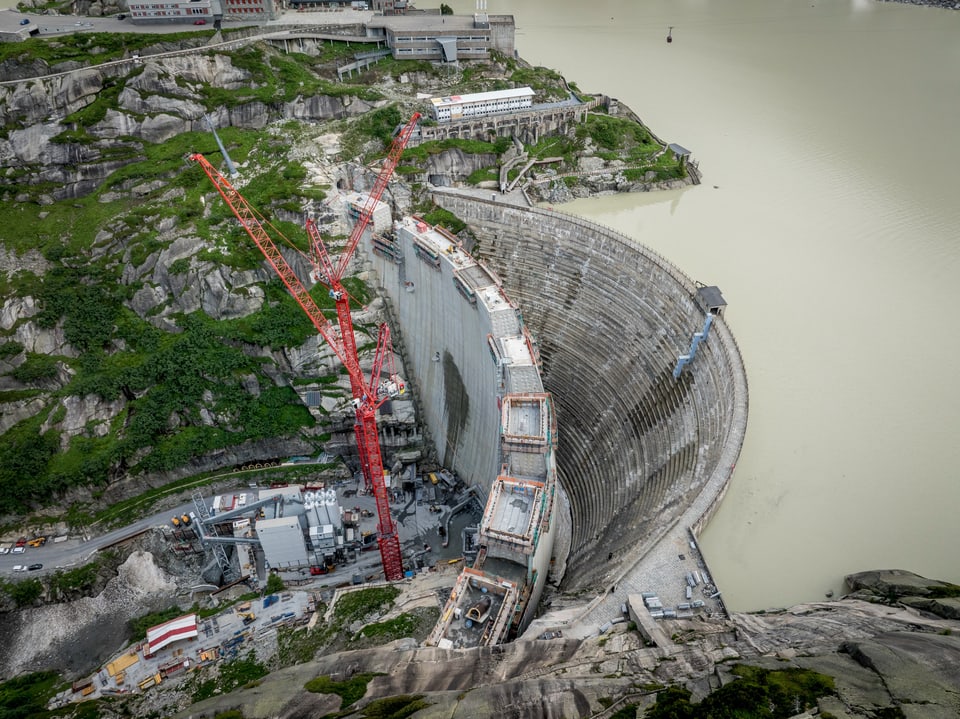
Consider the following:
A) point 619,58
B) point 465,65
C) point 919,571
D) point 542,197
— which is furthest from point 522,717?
point 619,58

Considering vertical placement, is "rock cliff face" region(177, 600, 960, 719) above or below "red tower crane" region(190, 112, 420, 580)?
below

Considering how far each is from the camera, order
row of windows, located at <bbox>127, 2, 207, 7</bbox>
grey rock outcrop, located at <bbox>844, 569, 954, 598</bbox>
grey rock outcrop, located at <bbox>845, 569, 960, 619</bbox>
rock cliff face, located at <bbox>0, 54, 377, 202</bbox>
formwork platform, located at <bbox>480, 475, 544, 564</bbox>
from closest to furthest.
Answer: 1. grey rock outcrop, located at <bbox>845, 569, 960, 619</bbox>
2. grey rock outcrop, located at <bbox>844, 569, 954, 598</bbox>
3. formwork platform, located at <bbox>480, 475, 544, 564</bbox>
4. rock cliff face, located at <bbox>0, 54, 377, 202</bbox>
5. row of windows, located at <bbox>127, 2, 207, 7</bbox>

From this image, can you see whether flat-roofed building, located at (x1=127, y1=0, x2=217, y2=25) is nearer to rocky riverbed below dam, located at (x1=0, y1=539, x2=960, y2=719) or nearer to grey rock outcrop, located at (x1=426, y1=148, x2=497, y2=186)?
grey rock outcrop, located at (x1=426, y1=148, x2=497, y2=186)

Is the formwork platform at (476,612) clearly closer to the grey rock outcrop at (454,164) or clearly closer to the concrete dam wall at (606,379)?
the concrete dam wall at (606,379)

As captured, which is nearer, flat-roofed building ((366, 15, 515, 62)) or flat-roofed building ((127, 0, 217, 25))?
flat-roofed building ((127, 0, 217, 25))

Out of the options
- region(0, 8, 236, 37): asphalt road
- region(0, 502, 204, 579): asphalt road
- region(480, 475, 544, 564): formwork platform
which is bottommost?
region(0, 502, 204, 579): asphalt road

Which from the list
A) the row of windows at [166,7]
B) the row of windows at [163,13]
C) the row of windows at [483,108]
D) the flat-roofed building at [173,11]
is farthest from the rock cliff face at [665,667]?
the row of windows at [166,7]

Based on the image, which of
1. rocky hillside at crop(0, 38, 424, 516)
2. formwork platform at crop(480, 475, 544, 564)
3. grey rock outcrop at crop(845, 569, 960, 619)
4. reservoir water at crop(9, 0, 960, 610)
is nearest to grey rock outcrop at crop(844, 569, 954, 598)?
grey rock outcrop at crop(845, 569, 960, 619)
